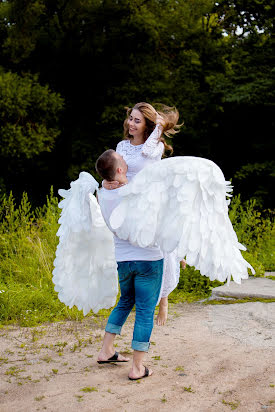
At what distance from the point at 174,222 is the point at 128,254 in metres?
0.41

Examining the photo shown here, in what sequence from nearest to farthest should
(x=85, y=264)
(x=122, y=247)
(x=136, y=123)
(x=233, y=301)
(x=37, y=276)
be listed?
1. (x=122, y=247)
2. (x=136, y=123)
3. (x=85, y=264)
4. (x=233, y=301)
5. (x=37, y=276)

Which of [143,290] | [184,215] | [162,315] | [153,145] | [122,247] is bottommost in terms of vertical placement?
[162,315]

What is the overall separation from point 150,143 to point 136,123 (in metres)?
0.25

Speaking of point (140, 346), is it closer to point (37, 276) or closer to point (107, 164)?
point (107, 164)

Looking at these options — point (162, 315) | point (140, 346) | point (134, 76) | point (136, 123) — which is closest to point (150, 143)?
point (136, 123)

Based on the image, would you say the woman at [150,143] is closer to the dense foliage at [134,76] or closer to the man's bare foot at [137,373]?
the man's bare foot at [137,373]

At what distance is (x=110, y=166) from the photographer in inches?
124

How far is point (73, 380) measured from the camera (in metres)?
3.32

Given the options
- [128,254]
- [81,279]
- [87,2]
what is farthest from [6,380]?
[87,2]

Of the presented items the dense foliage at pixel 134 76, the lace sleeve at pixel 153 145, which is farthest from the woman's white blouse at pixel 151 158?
the dense foliage at pixel 134 76

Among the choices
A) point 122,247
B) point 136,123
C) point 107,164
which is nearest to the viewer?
point 107,164

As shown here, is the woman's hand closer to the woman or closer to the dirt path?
the woman

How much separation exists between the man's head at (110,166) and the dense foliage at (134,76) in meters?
10.2

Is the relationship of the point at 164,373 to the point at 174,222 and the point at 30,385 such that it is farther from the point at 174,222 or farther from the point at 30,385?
the point at 174,222
